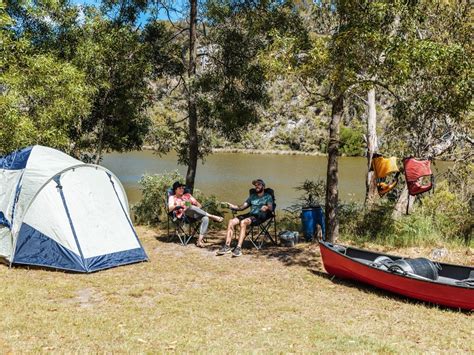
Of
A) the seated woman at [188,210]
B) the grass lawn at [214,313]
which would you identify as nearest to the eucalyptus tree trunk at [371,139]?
the seated woman at [188,210]

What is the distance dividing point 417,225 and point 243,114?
444 cm

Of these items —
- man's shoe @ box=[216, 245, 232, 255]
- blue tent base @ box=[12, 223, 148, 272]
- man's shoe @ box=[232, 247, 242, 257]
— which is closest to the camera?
blue tent base @ box=[12, 223, 148, 272]

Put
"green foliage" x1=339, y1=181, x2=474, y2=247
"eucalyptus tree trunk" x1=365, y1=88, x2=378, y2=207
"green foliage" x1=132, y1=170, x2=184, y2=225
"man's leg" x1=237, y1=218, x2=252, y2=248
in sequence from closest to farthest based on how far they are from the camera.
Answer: "man's leg" x1=237, y1=218, x2=252, y2=248 < "green foliage" x1=339, y1=181, x2=474, y2=247 < "green foliage" x1=132, y1=170, x2=184, y2=225 < "eucalyptus tree trunk" x1=365, y1=88, x2=378, y2=207

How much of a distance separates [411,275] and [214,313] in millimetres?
2355

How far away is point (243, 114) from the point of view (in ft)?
36.2

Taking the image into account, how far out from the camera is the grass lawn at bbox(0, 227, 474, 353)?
434 cm

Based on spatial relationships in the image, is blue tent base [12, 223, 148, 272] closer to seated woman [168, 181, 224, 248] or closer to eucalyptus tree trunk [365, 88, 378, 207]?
seated woman [168, 181, 224, 248]

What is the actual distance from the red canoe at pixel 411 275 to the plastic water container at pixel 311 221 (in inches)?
92.9

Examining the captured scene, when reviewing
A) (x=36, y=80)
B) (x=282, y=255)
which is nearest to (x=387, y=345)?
(x=282, y=255)

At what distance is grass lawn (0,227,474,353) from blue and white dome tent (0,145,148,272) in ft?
0.77

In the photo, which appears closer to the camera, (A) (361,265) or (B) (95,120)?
(A) (361,265)

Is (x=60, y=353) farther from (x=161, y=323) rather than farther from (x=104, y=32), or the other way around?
(x=104, y=32)

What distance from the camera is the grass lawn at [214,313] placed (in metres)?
4.34

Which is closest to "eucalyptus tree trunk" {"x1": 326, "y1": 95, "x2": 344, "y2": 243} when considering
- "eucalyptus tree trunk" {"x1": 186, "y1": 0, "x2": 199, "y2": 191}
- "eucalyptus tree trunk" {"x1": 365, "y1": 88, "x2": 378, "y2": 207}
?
Result: "eucalyptus tree trunk" {"x1": 186, "y1": 0, "x2": 199, "y2": 191}
